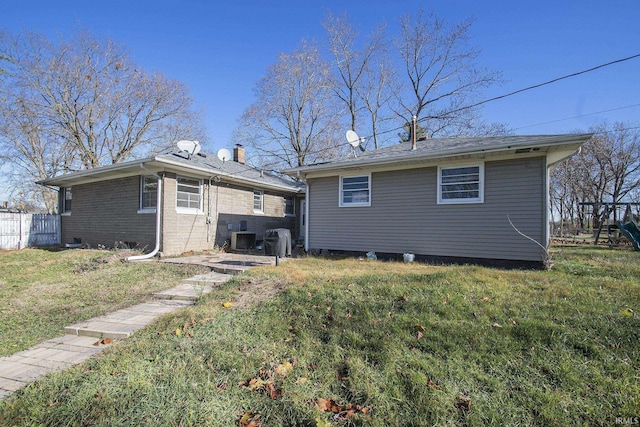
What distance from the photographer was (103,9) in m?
10.2

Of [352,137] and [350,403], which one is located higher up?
[352,137]

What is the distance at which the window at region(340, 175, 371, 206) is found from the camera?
9.66m

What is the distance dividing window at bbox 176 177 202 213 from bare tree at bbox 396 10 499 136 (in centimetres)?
1807

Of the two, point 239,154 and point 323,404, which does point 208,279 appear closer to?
point 323,404

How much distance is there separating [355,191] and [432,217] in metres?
2.56

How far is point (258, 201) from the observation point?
13898mm

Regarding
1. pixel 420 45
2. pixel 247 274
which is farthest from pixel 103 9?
pixel 420 45

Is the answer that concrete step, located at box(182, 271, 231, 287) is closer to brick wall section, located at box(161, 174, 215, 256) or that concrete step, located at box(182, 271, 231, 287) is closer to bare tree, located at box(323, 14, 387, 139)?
brick wall section, located at box(161, 174, 215, 256)

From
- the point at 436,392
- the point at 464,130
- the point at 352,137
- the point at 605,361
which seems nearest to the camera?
the point at 436,392

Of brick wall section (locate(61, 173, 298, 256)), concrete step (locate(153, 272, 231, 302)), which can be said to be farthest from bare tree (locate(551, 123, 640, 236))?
concrete step (locate(153, 272, 231, 302))

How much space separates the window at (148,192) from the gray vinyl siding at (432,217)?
17.6ft

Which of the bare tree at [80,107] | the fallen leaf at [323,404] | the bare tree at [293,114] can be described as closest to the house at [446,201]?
the fallen leaf at [323,404]

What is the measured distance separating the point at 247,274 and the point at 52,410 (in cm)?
394

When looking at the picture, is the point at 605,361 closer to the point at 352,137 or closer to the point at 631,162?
the point at 352,137
